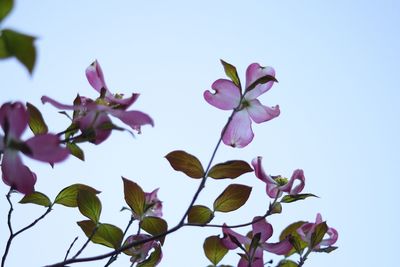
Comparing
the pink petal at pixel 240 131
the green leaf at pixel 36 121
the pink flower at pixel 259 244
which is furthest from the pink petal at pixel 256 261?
the green leaf at pixel 36 121

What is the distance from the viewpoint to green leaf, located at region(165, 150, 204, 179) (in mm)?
930

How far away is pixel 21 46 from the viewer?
0.46 m

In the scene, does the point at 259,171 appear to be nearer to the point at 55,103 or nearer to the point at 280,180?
the point at 280,180

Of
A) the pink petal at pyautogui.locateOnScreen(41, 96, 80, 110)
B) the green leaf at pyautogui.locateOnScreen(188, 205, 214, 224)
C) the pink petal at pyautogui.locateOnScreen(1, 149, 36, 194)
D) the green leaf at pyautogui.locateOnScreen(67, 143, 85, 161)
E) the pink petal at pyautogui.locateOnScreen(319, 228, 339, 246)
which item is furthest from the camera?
the pink petal at pyautogui.locateOnScreen(319, 228, 339, 246)

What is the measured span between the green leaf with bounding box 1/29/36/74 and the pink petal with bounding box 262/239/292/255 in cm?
67

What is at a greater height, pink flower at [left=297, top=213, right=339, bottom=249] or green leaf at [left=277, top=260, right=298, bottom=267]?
pink flower at [left=297, top=213, right=339, bottom=249]

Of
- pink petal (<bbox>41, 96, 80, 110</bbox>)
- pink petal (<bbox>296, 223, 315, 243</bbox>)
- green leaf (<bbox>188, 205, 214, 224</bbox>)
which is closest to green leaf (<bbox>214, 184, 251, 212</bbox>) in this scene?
green leaf (<bbox>188, 205, 214, 224</bbox>)

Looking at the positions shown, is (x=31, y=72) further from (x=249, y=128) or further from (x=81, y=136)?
(x=249, y=128)

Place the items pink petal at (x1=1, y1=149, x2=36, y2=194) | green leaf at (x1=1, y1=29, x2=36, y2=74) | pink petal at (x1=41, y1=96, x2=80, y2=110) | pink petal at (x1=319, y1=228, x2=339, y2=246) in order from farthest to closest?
1. pink petal at (x1=319, y1=228, x2=339, y2=246)
2. pink petal at (x1=41, y1=96, x2=80, y2=110)
3. pink petal at (x1=1, y1=149, x2=36, y2=194)
4. green leaf at (x1=1, y1=29, x2=36, y2=74)

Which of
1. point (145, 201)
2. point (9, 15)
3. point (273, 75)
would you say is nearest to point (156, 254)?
point (145, 201)

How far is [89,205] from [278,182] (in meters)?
0.38

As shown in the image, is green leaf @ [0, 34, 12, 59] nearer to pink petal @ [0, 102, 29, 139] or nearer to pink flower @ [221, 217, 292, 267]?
pink petal @ [0, 102, 29, 139]

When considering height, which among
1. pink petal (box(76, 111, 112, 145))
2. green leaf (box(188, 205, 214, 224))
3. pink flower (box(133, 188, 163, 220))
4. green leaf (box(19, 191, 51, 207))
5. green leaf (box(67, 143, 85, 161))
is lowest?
green leaf (box(19, 191, 51, 207))

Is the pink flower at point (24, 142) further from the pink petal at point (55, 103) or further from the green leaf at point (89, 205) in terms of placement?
the green leaf at point (89, 205)
